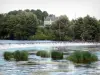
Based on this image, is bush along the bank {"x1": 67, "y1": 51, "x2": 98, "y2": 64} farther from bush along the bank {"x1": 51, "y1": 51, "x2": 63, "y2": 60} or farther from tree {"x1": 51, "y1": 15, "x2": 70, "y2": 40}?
tree {"x1": 51, "y1": 15, "x2": 70, "y2": 40}

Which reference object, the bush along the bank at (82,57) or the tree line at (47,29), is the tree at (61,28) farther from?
the bush along the bank at (82,57)

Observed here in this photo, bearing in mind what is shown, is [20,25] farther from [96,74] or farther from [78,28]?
[96,74]

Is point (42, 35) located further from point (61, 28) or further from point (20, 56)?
point (20, 56)

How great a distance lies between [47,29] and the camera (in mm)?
144250

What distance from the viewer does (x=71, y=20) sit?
474ft

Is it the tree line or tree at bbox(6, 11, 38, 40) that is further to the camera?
tree at bbox(6, 11, 38, 40)

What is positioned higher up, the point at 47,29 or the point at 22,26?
the point at 22,26

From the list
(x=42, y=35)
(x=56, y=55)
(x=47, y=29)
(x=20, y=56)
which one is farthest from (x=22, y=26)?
(x=20, y=56)

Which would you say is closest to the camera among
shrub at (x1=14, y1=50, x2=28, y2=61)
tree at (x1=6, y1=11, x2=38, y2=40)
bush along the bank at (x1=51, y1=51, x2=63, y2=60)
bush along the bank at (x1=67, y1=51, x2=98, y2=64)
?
bush along the bank at (x1=67, y1=51, x2=98, y2=64)

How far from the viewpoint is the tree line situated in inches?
4891

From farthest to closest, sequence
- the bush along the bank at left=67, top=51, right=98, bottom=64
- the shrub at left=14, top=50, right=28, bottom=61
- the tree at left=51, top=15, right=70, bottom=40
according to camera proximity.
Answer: the tree at left=51, top=15, right=70, bottom=40
the shrub at left=14, top=50, right=28, bottom=61
the bush along the bank at left=67, top=51, right=98, bottom=64

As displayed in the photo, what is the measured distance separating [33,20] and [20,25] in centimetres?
489

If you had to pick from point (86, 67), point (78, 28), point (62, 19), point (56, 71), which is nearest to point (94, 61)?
point (86, 67)

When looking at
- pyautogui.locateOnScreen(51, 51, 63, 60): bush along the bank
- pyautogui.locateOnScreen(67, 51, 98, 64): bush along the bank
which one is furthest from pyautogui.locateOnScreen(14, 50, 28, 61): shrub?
pyautogui.locateOnScreen(67, 51, 98, 64): bush along the bank
